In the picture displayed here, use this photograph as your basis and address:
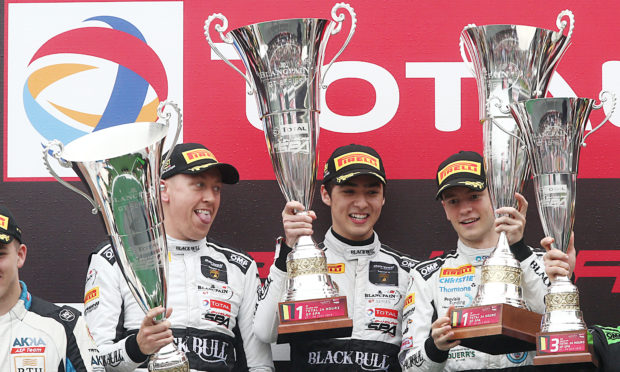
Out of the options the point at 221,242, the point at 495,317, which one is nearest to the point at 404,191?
the point at 221,242

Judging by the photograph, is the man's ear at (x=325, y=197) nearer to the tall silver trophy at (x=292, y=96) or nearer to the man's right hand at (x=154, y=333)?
the tall silver trophy at (x=292, y=96)

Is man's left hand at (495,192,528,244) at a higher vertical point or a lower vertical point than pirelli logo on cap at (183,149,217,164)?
lower

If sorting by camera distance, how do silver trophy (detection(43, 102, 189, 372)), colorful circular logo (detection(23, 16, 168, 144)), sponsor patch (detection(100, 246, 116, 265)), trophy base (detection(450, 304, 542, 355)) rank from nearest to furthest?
silver trophy (detection(43, 102, 189, 372)) < trophy base (detection(450, 304, 542, 355)) < sponsor patch (detection(100, 246, 116, 265)) < colorful circular logo (detection(23, 16, 168, 144))

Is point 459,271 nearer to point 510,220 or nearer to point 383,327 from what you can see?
point 383,327

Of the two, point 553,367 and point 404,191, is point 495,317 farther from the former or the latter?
point 404,191

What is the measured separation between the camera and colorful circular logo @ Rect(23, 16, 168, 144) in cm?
412

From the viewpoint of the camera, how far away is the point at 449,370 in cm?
354

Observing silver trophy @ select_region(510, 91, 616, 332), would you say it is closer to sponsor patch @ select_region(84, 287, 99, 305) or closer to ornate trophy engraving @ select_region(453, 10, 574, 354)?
ornate trophy engraving @ select_region(453, 10, 574, 354)

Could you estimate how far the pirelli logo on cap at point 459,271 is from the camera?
12.0 feet

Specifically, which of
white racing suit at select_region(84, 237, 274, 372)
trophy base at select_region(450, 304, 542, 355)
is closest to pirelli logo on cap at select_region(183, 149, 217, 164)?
white racing suit at select_region(84, 237, 274, 372)

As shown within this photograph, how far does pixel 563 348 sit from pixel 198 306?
4.61ft

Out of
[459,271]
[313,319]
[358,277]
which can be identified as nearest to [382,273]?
[358,277]

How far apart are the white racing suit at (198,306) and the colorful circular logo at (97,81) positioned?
689 mm

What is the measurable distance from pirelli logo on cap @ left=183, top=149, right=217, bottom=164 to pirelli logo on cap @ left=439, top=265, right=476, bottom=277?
3.42ft
